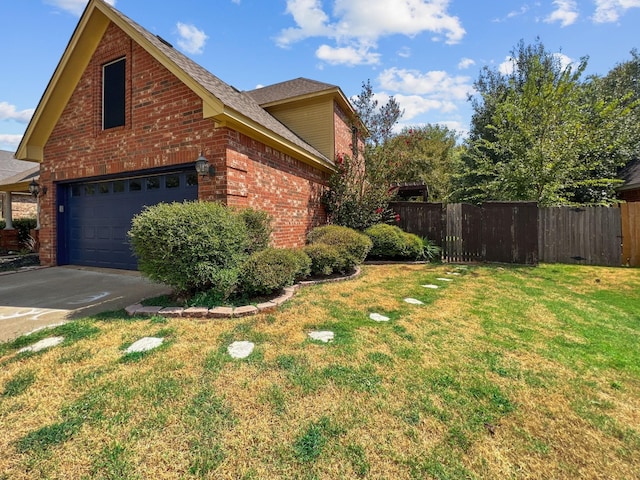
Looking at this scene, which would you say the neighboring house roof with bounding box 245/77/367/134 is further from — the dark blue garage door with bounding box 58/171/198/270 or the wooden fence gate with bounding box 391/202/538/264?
the dark blue garage door with bounding box 58/171/198/270

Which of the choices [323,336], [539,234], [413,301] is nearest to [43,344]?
[323,336]

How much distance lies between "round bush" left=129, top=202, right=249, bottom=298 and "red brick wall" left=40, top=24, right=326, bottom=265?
54.1 inches

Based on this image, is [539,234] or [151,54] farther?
[539,234]

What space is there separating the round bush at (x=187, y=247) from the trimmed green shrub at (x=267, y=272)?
0.61ft

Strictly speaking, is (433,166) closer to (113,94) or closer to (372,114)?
(372,114)

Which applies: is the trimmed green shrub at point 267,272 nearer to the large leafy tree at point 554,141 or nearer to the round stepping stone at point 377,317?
the round stepping stone at point 377,317

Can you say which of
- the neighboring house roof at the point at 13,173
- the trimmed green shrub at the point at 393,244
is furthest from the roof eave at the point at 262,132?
the neighboring house roof at the point at 13,173

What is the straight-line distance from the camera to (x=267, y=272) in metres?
4.50

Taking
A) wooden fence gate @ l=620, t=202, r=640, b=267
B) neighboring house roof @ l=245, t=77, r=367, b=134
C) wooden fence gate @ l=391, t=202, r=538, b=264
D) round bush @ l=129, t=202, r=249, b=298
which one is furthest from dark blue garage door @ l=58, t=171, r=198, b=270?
wooden fence gate @ l=620, t=202, r=640, b=267

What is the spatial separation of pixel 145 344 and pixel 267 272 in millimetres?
1835

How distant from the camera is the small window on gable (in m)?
7.13

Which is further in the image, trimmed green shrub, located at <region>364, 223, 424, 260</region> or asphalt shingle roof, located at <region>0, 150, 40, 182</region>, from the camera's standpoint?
asphalt shingle roof, located at <region>0, 150, 40, 182</region>

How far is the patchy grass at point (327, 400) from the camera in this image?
1.70m

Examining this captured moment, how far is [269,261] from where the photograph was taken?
184 inches
